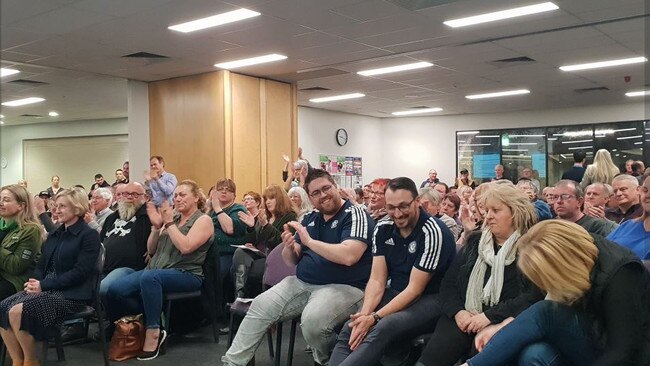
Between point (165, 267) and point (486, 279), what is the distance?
97.1 inches

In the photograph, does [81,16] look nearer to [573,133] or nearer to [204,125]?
[204,125]

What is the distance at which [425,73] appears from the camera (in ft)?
29.0

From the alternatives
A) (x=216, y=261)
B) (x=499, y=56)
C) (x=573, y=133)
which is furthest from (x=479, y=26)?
(x=573, y=133)

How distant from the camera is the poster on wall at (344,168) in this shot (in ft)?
43.2

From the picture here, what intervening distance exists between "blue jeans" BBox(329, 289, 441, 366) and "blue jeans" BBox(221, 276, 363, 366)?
0.16 metres

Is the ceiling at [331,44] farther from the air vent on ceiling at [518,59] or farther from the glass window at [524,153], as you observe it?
the glass window at [524,153]

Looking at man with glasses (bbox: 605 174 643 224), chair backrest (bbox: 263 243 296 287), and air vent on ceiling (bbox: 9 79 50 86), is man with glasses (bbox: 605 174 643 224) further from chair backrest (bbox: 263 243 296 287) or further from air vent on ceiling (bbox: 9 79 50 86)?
air vent on ceiling (bbox: 9 79 50 86)

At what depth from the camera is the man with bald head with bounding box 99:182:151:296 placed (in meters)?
4.56

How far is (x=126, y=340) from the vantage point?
160 inches

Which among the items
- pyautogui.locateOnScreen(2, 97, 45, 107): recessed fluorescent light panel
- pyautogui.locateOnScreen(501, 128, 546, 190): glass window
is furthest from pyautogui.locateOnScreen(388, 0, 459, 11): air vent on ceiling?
pyautogui.locateOnScreen(501, 128, 546, 190): glass window

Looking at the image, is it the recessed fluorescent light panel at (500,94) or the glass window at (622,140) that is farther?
the glass window at (622,140)

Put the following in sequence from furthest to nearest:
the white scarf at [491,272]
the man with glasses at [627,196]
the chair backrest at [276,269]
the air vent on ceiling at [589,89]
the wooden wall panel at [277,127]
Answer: the air vent on ceiling at [589,89], the wooden wall panel at [277,127], the man with glasses at [627,196], the chair backrest at [276,269], the white scarf at [491,272]

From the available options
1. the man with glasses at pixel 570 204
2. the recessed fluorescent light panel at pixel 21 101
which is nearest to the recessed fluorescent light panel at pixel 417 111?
the recessed fluorescent light panel at pixel 21 101

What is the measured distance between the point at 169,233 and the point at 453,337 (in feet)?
7.40
